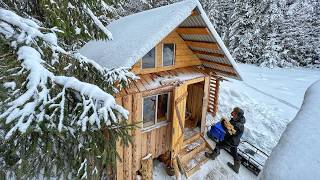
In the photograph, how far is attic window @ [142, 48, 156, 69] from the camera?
7.39 metres

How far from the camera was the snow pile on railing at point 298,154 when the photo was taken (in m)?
1.42

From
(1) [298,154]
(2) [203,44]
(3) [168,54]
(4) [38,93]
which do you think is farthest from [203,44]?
(1) [298,154]

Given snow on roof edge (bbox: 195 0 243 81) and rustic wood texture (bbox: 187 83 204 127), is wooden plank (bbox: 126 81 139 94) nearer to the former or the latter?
snow on roof edge (bbox: 195 0 243 81)

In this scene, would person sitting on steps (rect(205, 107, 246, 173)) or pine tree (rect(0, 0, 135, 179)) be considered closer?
pine tree (rect(0, 0, 135, 179))

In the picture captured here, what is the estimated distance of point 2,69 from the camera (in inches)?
95.1

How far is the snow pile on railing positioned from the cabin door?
5.41 meters

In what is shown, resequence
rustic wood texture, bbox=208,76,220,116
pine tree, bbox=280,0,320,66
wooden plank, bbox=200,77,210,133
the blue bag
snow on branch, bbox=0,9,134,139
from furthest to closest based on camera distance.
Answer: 1. pine tree, bbox=280,0,320,66
2. rustic wood texture, bbox=208,76,220,116
3. the blue bag
4. wooden plank, bbox=200,77,210,133
5. snow on branch, bbox=0,9,134,139

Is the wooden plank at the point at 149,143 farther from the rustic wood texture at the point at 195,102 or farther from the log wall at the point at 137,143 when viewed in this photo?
the rustic wood texture at the point at 195,102

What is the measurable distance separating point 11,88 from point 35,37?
66 cm

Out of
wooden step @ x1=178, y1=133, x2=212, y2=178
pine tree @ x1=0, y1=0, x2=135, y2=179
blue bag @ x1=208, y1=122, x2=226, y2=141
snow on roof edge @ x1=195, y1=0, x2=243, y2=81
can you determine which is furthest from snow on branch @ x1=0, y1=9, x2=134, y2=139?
Answer: blue bag @ x1=208, y1=122, x2=226, y2=141

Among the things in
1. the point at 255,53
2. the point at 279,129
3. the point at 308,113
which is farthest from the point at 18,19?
the point at 255,53

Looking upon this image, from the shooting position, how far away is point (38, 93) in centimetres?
241

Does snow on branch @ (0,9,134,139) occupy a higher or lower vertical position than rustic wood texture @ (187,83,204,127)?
higher

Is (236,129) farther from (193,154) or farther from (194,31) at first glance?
(194,31)
